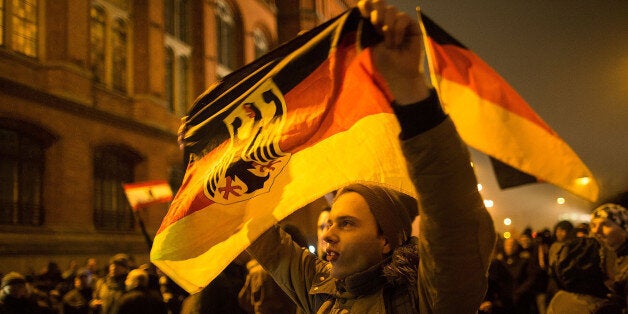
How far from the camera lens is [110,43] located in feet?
56.0

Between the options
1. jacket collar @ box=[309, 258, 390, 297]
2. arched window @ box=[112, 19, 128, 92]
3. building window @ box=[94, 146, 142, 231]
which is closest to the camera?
jacket collar @ box=[309, 258, 390, 297]

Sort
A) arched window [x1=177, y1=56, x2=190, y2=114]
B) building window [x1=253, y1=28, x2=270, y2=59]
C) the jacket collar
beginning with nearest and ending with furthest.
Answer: the jacket collar
arched window [x1=177, y1=56, x2=190, y2=114]
building window [x1=253, y1=28, x2=270, y2=59]

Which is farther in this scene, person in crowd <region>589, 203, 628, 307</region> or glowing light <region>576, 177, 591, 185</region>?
person in crowd <region>589, 203, 628, 307</region>

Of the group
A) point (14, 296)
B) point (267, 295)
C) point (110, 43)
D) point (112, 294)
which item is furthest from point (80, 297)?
point (110, 43)

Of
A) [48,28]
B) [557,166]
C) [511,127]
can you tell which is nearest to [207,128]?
[511,127]

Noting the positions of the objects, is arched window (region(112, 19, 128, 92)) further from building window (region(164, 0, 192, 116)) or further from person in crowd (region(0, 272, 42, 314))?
person in crowd (region(0, 272, 42, 314))

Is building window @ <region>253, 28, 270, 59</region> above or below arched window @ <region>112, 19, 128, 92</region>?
above

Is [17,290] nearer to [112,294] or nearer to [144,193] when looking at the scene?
[112,294]

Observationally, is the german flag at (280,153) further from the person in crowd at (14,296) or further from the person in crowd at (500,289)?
the person in crowd at (500,289)

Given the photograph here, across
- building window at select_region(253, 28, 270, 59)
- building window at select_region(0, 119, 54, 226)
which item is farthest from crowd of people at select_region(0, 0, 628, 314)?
building window at select_region(253, 28, 270, 59)

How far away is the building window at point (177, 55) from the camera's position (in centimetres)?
2048

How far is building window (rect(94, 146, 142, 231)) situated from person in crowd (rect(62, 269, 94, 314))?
7.41 meters

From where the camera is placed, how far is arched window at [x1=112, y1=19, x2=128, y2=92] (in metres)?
17.2

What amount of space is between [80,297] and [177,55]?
47.6 feet
